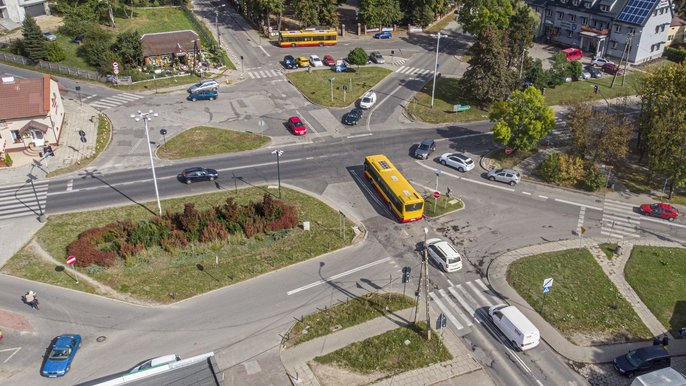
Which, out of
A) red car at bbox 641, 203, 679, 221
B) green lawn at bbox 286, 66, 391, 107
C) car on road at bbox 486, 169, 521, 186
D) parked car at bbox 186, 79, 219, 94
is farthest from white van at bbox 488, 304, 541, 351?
parked car at bbox 186, 79, 219, 94

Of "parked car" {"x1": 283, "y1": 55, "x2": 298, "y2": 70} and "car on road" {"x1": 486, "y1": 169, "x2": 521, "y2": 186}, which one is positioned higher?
"parked car" {"x1": 283, "y1": 55, "x2": 298, "y2": 70}

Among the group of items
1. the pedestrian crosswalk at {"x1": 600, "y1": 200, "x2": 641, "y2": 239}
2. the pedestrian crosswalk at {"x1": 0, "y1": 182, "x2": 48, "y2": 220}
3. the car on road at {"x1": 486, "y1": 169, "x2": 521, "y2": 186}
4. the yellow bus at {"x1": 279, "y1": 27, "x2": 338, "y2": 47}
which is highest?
the yellow bus at {"x1": 279, "y1": 27, "x2": 338, "y2": 47}

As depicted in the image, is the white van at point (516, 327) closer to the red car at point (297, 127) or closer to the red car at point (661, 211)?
the red car at point (661, 211)

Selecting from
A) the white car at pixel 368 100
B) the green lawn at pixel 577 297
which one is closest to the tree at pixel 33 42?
the white car at pixel 368 100

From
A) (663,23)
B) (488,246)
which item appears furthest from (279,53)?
(663,23)

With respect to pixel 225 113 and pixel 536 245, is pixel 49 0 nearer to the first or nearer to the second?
pixel 225 113

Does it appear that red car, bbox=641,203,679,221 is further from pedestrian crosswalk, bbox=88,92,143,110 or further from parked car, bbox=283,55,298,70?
pedestrian crosswalk, bbox=88,92,143,110
